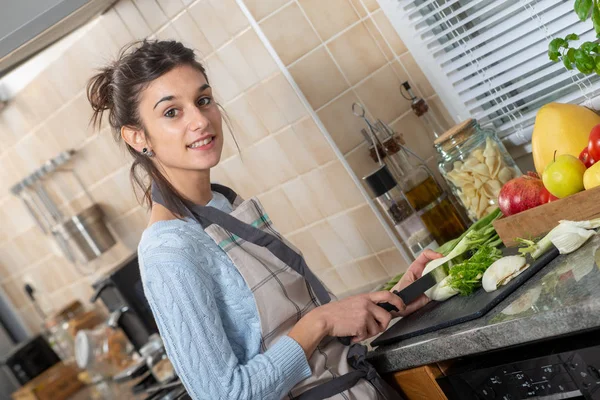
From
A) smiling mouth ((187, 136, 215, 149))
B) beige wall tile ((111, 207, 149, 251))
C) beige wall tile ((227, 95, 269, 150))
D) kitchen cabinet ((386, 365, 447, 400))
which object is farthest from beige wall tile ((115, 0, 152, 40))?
kitchen cabinet ((386, 365, 447, 400))

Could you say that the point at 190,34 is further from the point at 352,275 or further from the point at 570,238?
the point at 570,238

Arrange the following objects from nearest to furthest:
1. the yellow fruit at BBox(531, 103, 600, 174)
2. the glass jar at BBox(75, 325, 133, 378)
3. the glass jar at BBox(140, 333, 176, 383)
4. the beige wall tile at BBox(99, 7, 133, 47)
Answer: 1. the yellow fruit at BBox(531, 103, 600, 174)
2. the beige wall tile at BBox(99, 7, 133, 47)
3. the glass jar at BBox(140, 333, 176, 383)
4. the glass jar at BBox(75, 325, 133, 378)

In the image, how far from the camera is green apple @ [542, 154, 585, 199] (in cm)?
143

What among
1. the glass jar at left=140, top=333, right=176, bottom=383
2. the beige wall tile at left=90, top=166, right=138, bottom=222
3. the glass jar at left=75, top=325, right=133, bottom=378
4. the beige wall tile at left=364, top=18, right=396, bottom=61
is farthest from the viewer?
the glass jar at left=75, top=325, right=133, bottom=378

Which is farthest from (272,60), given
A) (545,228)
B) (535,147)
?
(545,228)

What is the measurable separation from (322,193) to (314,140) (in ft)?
0.51

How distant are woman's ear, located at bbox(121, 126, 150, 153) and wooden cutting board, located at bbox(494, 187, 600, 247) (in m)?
0.67

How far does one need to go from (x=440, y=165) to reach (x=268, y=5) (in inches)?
23.0

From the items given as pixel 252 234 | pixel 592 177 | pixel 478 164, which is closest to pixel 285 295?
pixel 252 234

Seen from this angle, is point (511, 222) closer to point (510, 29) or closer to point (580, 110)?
point (580, 110)

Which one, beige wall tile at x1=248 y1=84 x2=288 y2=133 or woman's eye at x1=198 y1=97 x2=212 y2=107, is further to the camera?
beige wall tile at x1=248 y1=84 x2=288 y2=133

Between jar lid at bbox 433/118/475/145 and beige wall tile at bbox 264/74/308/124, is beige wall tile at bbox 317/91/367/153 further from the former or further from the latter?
jar lid at bbox 433/118/475/145

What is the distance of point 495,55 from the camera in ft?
6.27

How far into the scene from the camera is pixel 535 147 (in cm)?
167
